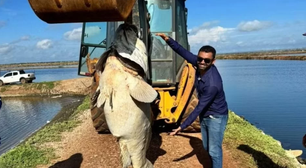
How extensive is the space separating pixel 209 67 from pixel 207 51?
22cm

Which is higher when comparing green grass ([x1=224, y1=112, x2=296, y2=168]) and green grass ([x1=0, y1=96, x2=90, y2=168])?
green grass ([x1=224, y1=112, x2=296, y2=168])

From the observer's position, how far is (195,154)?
5758mm

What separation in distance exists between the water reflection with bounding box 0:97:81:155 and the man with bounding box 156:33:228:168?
880 centimetres

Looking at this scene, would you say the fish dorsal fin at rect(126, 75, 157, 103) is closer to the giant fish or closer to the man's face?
the giant fish

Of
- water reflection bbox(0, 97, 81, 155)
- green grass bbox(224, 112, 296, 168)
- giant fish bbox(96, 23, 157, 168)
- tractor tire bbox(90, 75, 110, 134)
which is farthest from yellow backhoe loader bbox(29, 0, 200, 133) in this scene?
water reflection bbox(0, 97, 81, 155)

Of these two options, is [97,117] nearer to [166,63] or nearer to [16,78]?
[166,63]

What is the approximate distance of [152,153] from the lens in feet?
18.8

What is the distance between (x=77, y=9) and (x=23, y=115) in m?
16.6

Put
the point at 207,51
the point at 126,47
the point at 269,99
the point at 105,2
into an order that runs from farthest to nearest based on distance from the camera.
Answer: the point at 269,99 → the point at 207,51 → the point at 126,47 → the point at 105,2

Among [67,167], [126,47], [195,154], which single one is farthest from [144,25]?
[67,167]

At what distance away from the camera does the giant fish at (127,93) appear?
2744 millimetres

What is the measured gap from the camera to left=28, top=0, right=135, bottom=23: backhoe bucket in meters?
2.28

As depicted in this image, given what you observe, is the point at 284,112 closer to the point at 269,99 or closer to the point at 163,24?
the point at 269,99

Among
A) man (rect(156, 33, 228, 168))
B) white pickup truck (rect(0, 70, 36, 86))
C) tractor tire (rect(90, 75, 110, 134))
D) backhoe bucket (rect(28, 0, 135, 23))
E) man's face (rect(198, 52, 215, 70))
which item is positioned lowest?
white pickup truck (rect(0, 70, 36, 86))
